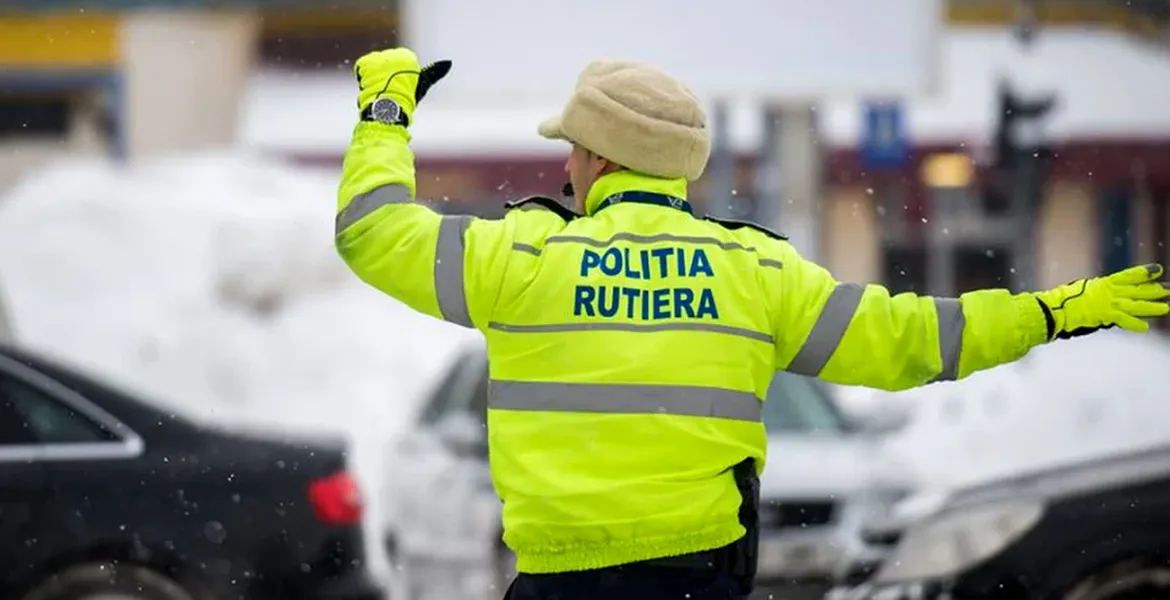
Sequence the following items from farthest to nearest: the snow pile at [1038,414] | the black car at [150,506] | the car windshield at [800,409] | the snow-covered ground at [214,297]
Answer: the snow-covered ground at [214,297]
the snow pile at [1038,414]
the car windshield at [800,409]
the black car at [150,506]

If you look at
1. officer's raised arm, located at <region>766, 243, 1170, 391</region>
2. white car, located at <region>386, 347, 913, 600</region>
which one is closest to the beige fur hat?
officer's raised arm, located at <region>766, 243, 1170, 391</region>

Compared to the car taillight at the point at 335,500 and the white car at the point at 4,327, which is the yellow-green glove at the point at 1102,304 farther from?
the white car at the point at 4,327

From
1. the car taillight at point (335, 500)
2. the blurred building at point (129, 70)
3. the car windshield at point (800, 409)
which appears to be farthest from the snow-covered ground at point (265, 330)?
the car taillight at point (335, 500)

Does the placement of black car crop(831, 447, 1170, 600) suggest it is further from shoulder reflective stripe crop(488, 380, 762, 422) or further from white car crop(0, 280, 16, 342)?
white car crop(0, 280, 16, 342)

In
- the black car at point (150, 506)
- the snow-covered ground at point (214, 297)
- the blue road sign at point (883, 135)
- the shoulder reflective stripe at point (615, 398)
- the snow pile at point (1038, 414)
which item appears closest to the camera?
the shoulder reflective stripe at point (615, 398)

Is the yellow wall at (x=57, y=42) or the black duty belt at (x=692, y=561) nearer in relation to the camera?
the black duty belt at (x=692, y=561)

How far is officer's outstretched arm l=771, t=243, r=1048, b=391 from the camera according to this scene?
3951 mm

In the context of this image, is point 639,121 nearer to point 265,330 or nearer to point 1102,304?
point 1102,304

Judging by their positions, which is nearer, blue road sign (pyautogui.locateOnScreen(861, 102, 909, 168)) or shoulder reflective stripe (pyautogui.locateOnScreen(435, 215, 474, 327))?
shoulder reflective stripe (pyautogui.locateOnScreen(435, 215, 474, 327))

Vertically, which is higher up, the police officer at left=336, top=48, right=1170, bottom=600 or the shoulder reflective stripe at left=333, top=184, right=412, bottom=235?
the shoulder reflective stripe at left=333, top=184, right=412, bottom=235

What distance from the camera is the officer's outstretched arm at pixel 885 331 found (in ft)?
13.0

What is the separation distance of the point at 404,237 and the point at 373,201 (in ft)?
0.28

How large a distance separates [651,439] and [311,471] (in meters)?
4.52

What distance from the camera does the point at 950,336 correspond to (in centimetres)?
399
